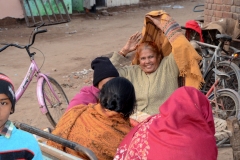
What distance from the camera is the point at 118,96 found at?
74.7 inches

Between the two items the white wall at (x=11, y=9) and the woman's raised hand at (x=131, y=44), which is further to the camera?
the white wall at (x=11, y=9)

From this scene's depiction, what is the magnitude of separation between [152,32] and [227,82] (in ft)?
3.99

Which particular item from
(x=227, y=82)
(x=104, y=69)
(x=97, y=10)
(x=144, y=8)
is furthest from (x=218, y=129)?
(x=144, y=8)

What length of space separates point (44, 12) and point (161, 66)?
9.06 m

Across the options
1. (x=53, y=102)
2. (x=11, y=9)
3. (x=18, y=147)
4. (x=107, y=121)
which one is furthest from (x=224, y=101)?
(x=11, y=9)

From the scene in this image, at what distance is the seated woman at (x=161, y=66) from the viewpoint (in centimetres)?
326

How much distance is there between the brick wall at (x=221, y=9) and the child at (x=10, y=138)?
4824 mm

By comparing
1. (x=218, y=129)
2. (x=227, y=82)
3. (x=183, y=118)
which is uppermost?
(x=183, y=118)

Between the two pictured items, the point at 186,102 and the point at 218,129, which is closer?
the point at 186,102

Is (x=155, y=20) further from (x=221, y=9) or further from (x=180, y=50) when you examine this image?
(x=221, y=9)

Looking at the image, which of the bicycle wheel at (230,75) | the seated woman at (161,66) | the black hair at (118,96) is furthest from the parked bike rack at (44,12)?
the black hair at (118,96)

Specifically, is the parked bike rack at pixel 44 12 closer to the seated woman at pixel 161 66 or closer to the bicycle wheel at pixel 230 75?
the bicycle wheel at pixel 230 75

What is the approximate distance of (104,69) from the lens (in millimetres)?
2840

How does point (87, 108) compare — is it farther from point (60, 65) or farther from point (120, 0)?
point (120, 0)
